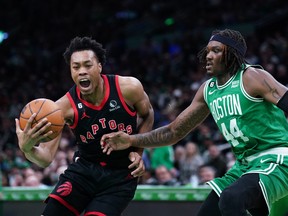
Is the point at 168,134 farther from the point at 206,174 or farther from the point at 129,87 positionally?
the point at 206,174

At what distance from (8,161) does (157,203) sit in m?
6.08

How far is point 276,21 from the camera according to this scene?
17.7 meters

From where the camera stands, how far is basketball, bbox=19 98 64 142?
600 centimetres

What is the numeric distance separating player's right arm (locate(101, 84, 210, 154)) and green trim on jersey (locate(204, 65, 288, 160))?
0.41 m

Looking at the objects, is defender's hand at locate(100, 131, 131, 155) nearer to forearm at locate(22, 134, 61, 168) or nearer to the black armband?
forearm at locate(22, 134, 61, 168)

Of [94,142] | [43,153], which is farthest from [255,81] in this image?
[43,153]

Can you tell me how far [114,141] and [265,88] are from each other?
140cm

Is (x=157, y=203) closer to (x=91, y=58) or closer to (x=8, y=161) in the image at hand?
(x=91, y=58)

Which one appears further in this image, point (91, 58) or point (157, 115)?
point (157, 115)

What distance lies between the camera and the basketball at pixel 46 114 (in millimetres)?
6000

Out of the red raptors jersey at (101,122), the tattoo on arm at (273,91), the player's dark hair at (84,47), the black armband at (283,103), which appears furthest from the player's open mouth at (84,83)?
the black armband at (283,103)

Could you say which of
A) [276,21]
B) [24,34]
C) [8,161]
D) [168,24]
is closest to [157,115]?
[8,161]

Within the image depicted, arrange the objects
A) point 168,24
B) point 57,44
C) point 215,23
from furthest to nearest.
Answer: point 57,44
point 168,24
point 215,23

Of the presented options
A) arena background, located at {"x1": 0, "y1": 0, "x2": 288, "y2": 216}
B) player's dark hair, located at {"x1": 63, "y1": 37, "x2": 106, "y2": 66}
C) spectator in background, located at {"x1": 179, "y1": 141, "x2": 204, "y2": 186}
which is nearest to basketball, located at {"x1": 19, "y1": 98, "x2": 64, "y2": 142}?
player's dark hair, located at {"x1": 63, "y1": 37, "x2": 106, "y2": 66}
